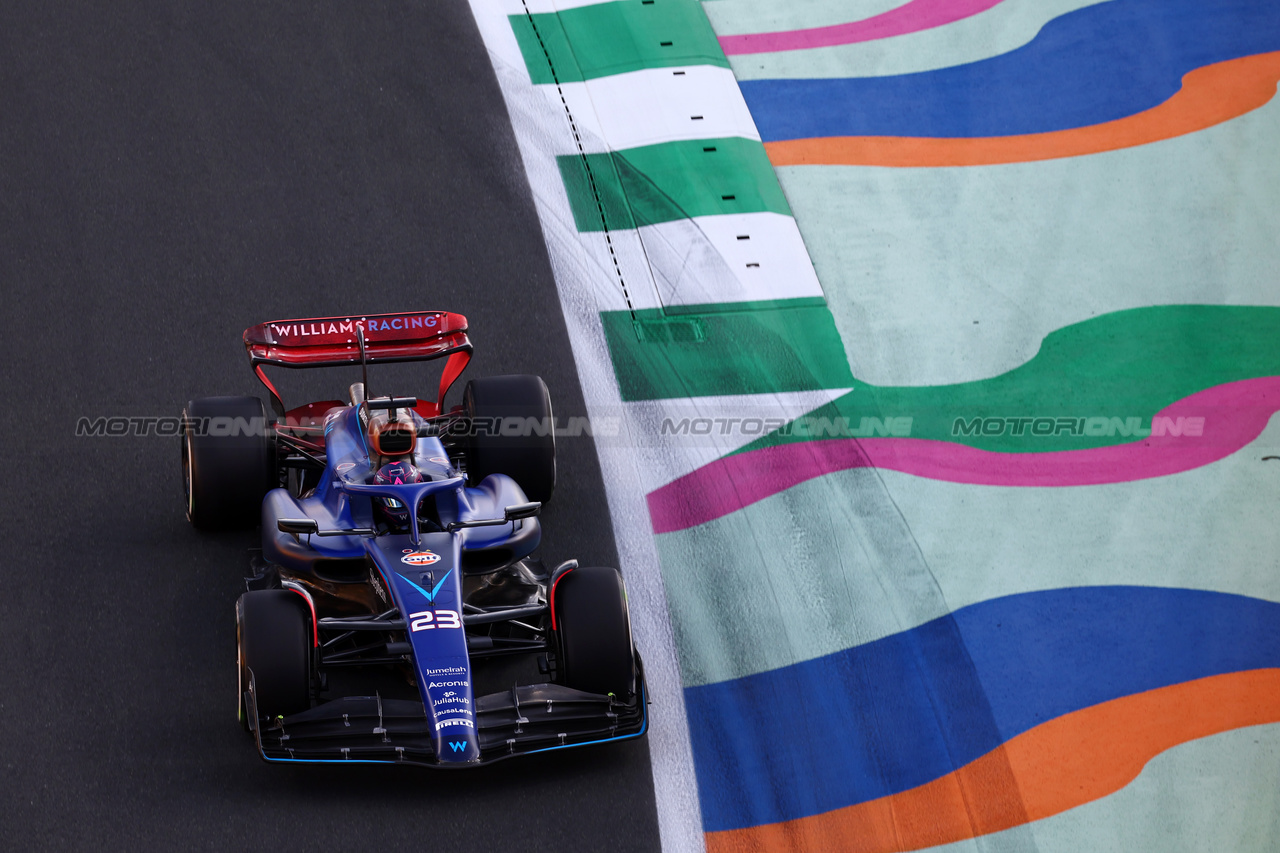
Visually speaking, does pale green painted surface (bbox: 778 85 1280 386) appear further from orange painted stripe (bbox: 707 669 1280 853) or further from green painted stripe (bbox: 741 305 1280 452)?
orange painted stripe (bbox: 707 669 1280 853)

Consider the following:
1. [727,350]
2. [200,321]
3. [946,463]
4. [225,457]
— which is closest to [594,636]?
[225,457]

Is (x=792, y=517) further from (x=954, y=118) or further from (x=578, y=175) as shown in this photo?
(x=954, y=118)

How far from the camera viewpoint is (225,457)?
7.04m

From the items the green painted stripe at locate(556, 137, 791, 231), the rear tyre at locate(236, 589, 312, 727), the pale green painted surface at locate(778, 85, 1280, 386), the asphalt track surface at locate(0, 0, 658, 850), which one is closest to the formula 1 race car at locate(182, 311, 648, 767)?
the rear tyre at locate(236, 589, 312, 727)

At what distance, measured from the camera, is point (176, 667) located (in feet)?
21.6

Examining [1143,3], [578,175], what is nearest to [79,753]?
[578,175]

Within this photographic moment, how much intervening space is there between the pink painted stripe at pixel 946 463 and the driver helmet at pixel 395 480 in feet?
5.78

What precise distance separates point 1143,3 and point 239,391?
8.59 meters

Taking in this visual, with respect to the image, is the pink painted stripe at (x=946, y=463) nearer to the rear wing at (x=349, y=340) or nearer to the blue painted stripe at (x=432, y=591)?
the rear wing at (x=349, y=340)

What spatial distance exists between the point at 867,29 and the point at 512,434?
624cm

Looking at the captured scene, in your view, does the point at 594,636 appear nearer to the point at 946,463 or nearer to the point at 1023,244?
the point at 946,463

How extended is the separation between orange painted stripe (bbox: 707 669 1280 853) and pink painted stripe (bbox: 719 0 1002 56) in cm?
653

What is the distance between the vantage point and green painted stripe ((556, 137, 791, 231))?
9992mm

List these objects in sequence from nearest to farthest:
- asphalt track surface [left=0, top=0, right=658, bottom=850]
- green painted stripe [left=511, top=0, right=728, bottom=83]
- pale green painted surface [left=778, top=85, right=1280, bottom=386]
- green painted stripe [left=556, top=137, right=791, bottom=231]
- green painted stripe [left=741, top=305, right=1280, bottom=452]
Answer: asphalt track surface [left=0, top=0, right=658, bottom=850]
green painted stripe [left=741, top=305, right=1280, bottom=452]
pale green painted surface [left=778, top=85, right=1280, bottom=386]
green painted stripe [left=556, top=137, right=791, bottom=231]
green painted stripe [left=511, top=0, right=728, bottom=83]
